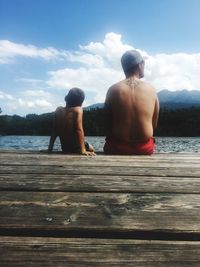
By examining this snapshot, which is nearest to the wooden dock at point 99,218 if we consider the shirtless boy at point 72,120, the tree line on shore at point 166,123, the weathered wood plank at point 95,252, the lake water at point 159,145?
the weathered wood plank at point 95,252

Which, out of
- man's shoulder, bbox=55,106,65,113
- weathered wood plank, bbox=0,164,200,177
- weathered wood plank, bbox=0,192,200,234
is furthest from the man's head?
weathered wood plank, bbox=0,192,200,234

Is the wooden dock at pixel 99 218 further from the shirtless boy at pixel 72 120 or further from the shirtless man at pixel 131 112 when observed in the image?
the shirtless boy at pixel 72 120

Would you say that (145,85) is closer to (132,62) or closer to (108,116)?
(132,62)

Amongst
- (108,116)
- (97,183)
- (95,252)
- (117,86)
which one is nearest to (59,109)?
(108,116)

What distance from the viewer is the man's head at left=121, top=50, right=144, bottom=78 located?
4.48 m

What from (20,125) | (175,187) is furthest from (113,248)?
(20,125)

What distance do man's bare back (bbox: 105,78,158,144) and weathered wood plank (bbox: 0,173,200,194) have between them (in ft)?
7.39

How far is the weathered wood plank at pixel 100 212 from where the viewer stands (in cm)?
131

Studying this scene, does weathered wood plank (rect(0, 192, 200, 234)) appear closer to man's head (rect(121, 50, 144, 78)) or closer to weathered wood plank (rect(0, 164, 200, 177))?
weathered wood plank (rect(0, 164, 200, 177))

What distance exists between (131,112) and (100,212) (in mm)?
2976

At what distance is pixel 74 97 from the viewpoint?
5352mm

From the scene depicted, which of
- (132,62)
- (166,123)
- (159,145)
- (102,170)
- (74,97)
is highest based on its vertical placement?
(166,123)

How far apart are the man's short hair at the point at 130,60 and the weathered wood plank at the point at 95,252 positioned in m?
3.57

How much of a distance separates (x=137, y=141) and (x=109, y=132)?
1.39ft
